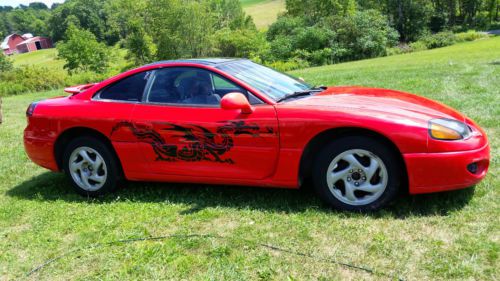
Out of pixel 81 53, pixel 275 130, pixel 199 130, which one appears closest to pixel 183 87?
pixel 199 130

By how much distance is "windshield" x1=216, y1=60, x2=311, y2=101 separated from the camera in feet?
13.5

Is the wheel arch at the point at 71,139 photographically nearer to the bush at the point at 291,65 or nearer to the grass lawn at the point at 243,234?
the grass lawn at the point at 243,234

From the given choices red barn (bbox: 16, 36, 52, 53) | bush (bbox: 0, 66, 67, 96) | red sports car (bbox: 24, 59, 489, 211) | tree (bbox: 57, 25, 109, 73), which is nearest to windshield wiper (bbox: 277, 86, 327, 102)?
red sports car (bbox: 24, 59, 489, 211)

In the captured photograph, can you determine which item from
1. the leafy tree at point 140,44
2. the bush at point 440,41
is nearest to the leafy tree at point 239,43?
the leafy tree at point 140,44

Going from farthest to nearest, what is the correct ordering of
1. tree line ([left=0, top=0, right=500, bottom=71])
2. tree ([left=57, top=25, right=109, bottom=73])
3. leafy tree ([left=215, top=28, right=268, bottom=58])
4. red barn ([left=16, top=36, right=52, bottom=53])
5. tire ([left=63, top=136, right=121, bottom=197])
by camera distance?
red barn ([left=16, top=36, right=52, bottom=53])
tree ([left=57, top=25, right=109, bottom=73])
leafy tree ([left=215, top=28, right=268, bottom=58])
tree line ([left=0, top=0, right=500, bottom=71])
tire ([left=63, top=136, right=121, bottom=197])

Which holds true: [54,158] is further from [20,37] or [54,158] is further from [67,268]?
[20,37]

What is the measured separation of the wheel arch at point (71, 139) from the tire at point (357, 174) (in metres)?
2.30

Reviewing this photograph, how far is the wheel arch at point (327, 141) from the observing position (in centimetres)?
353

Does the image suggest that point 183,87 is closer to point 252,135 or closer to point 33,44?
point 252,135

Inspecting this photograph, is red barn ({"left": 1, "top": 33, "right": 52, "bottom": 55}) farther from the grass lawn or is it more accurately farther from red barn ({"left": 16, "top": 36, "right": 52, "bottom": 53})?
the grass lawn

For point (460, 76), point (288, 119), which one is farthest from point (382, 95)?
point (460, 76)

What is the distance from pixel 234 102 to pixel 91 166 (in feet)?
6.65

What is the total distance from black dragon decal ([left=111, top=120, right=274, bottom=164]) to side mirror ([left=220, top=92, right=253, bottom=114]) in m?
0.18

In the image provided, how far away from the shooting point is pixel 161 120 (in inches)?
165
